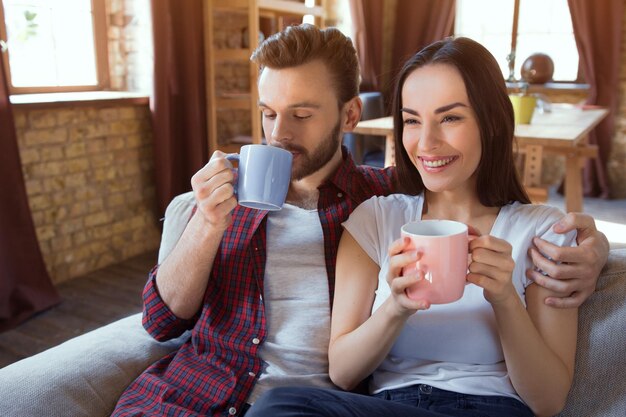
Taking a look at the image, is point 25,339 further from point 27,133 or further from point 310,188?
point 310,188

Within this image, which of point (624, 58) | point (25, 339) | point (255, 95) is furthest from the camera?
Result: point (624, 58)

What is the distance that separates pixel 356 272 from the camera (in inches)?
46.3

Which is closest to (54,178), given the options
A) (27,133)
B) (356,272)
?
(27,133)

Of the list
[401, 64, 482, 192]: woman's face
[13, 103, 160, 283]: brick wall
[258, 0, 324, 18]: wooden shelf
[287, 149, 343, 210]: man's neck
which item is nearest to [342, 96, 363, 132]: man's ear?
[287, 149, 343, 210]: man's neck

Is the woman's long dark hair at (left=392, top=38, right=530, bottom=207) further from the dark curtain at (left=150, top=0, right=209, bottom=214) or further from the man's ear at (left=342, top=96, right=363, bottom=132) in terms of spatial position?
the dark curtain at (left=150, top=0, right=209, bottom=214)

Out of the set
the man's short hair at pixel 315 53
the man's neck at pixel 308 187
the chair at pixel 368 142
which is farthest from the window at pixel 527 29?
the man's neck at pixel 308 187

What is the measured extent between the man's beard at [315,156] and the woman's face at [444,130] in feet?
0.94

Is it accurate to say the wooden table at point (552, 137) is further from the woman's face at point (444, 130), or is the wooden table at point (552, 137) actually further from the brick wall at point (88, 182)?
the brick wall at point (88, 182)

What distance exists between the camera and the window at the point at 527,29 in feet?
18.3

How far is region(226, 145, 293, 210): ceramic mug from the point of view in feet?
3.42

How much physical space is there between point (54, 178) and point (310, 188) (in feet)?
7.48

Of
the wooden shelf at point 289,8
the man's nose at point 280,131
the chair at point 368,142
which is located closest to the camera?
the man's nose at point 280,131

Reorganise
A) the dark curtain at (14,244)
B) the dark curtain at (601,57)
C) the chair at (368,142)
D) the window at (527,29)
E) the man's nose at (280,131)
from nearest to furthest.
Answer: the man's nose at (280,131) < the dark curtain at (14,244) < the chair at (368,142) < the dark curtain at (601,57) < the window at (527,29)

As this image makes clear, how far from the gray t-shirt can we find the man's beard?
85 mm
